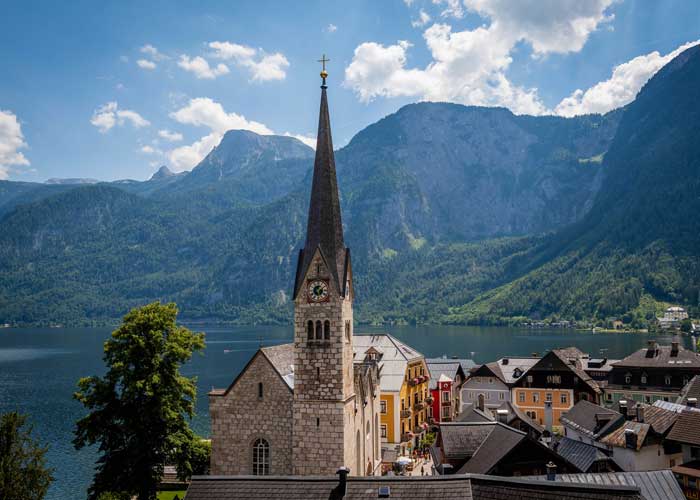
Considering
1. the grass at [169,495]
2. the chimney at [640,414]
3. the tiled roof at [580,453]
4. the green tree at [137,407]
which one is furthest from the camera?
the grass at [169,495]

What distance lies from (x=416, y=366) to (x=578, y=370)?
20695 mm

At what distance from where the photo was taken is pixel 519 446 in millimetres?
35531

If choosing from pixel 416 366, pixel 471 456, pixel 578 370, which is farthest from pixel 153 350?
pixel 578 370

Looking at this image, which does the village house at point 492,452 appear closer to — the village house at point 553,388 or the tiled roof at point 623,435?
the tiled roof at point 623,435

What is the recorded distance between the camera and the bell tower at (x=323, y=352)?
33.3 meters

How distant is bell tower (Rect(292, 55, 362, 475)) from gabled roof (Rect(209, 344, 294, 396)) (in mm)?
1384

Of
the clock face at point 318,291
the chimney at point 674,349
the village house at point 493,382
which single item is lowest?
the village house at point 493,382

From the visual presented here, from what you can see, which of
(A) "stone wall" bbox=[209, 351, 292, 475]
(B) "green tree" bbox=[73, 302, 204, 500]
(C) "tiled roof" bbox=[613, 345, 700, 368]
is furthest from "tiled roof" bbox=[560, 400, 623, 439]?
(B) "green tree" bbox=[73, 302, 204, 500]

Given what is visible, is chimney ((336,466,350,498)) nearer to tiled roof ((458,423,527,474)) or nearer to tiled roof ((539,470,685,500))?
tiled roof ((539,470,685,500))

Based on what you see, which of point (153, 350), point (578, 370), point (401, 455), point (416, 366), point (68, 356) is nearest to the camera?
point (153, 350)

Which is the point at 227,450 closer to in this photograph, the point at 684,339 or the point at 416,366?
the point at 416,366

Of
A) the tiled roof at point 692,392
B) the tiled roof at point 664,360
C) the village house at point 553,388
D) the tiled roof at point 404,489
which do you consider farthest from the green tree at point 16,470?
the tiled roof at point 664,360

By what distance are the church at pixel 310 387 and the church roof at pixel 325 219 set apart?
56 millimetres

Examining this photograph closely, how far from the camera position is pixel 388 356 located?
65.0m
